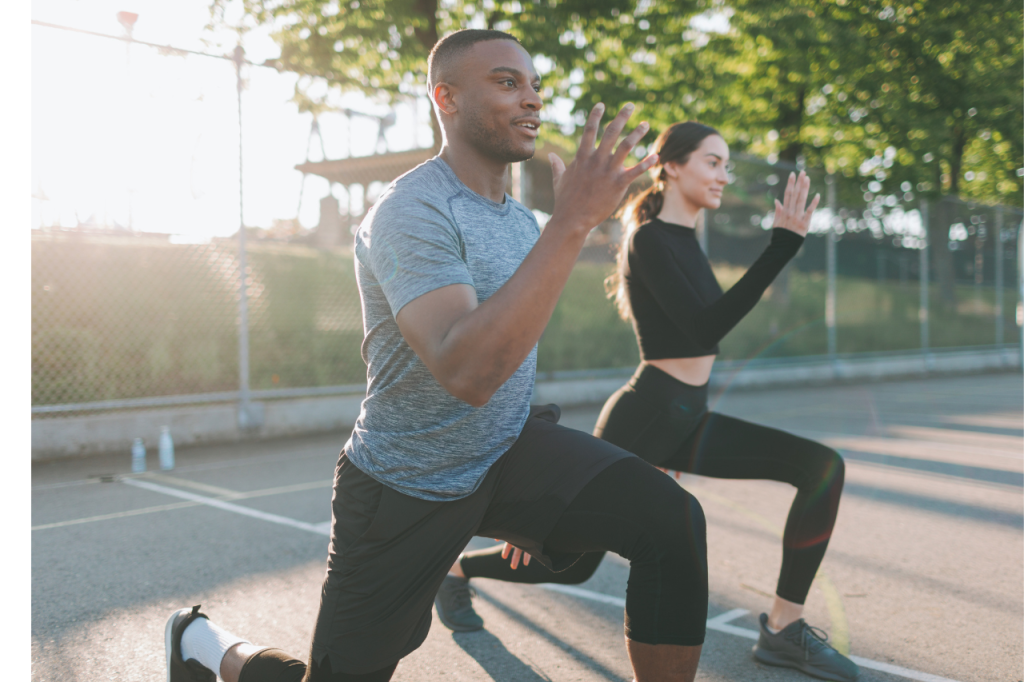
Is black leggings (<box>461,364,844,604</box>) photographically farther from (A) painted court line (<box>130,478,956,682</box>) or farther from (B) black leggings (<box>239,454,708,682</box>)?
(B) black leggings (<box>239,454,708,682</box>)

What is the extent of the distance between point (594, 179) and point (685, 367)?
1.66m

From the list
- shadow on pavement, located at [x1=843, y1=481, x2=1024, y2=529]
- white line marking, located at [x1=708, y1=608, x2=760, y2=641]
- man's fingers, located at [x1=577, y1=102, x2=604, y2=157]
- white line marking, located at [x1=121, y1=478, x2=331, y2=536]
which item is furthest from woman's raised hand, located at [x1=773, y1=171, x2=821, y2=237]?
shadow on pavement, located at [x1=843, y1=481, x2=1024, y2=529]

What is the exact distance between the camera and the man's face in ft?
6.44

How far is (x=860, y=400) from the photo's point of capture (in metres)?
12.2

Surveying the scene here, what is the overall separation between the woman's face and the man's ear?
152 centimetres

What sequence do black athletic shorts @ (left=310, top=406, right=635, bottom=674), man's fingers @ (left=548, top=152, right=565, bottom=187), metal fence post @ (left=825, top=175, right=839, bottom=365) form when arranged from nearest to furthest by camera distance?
1. man's fingers @ (left=548, top=152, right=565, bottom=187)
2. black athletic shorts @ (left=310, top=406, right=635, bottom=674)
3. metal fence post @ (left=825, top=175, right=839, bottom=365)

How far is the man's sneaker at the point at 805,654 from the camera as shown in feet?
9.28

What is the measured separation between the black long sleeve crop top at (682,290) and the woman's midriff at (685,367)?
0.03 meters

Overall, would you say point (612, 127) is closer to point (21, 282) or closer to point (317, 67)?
point (21, 282)

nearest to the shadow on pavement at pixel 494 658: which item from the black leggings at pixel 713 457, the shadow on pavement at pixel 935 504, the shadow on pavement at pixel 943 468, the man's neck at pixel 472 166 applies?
the black leggings at pixel 713 457

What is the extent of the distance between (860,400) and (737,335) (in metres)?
2.52

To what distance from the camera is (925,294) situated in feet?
55.2

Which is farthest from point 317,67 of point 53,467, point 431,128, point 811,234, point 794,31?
point 811,234

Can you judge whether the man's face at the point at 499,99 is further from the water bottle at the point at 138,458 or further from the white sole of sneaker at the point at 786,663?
the water bottle at the point at 138,458
